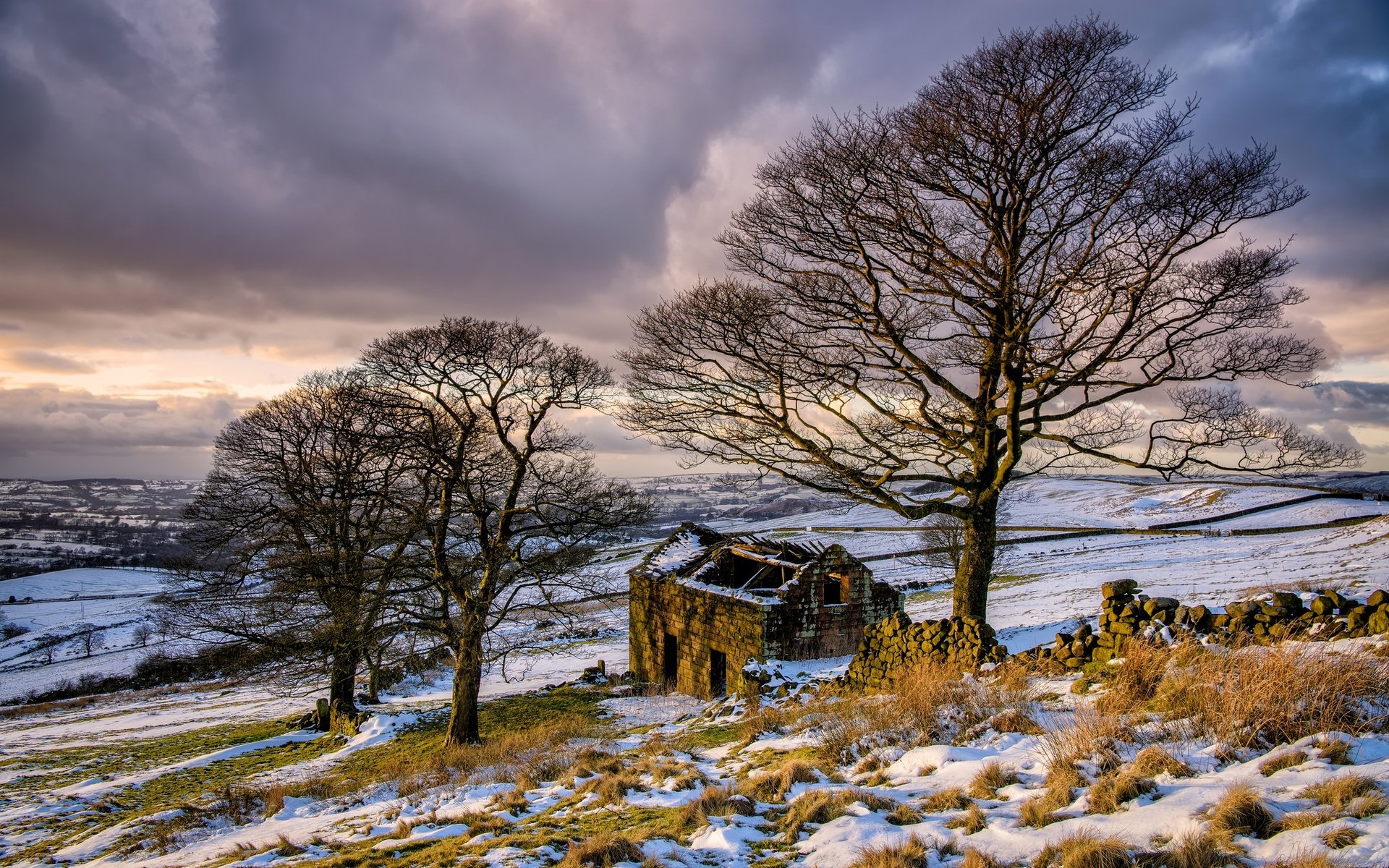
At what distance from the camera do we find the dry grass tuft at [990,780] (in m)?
4.72

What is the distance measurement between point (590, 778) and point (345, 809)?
12.4 feet

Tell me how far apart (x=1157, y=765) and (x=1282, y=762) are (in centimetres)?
70

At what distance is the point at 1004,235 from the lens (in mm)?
9594

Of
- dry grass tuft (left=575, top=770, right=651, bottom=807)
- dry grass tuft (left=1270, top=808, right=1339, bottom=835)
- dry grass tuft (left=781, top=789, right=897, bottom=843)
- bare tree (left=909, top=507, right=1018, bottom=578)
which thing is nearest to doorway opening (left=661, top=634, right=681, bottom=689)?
bare tree (left=909, top=507, right=1018, bottom=578)

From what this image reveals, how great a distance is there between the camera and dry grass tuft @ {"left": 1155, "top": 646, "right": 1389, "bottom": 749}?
181 inches

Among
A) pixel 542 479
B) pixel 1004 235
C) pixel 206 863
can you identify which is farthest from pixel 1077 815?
pixel 542 479

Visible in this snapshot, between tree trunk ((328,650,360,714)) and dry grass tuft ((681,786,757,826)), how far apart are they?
12.7 m

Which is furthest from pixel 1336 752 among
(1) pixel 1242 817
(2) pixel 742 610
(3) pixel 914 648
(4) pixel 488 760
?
(2) pixel 742 610

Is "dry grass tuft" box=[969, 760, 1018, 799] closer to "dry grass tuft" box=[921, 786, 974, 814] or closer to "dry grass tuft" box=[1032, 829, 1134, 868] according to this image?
"dry grass tuft" box=[921, 786, 974, 814]

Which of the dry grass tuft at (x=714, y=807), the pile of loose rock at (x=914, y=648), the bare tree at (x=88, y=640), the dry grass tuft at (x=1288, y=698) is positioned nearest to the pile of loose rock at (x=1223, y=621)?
the pile of loose rock at (x=914, y=648)

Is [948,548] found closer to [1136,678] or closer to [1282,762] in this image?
[1136,678]

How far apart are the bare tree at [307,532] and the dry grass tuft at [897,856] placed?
10.6m

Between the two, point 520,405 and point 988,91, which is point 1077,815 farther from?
point 520,405

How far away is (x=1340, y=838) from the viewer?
10.6ft
